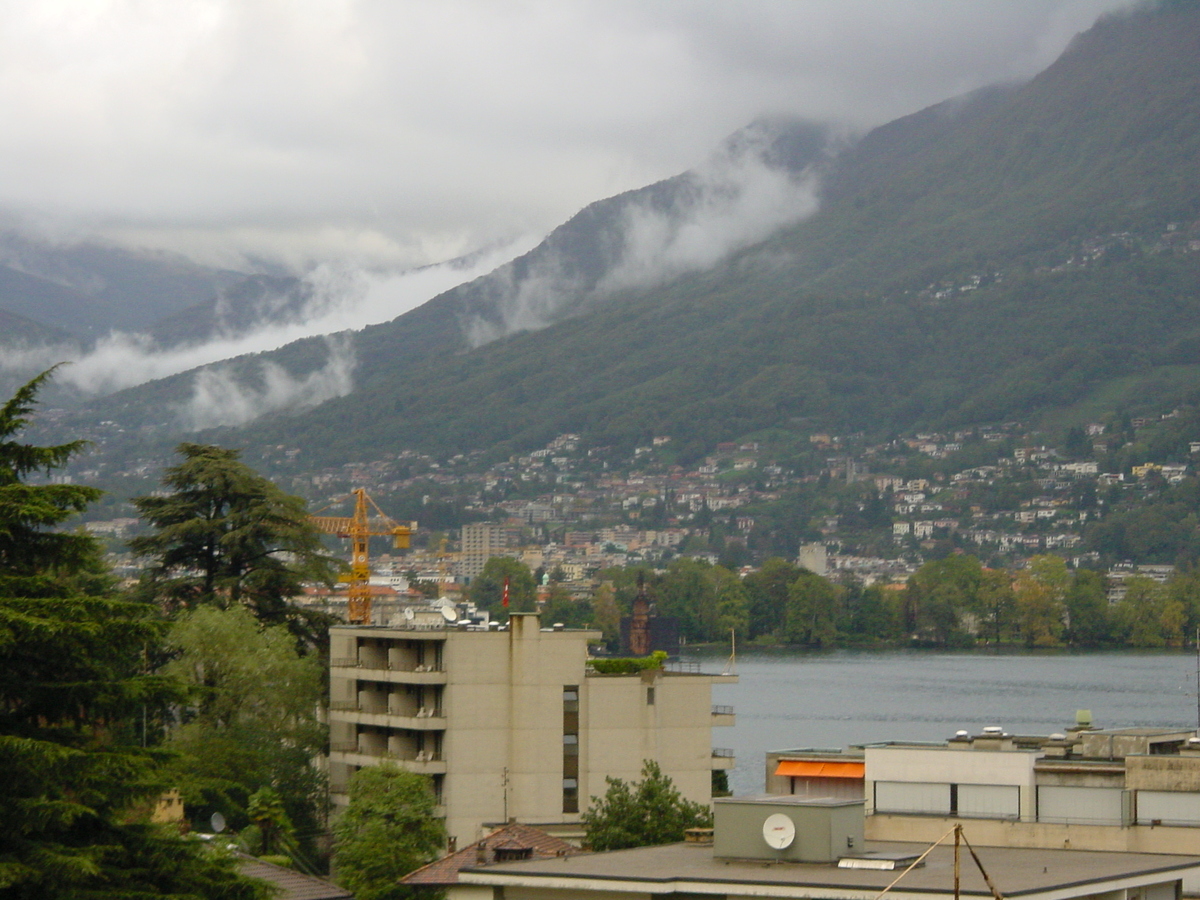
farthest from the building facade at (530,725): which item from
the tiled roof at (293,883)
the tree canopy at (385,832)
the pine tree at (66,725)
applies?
the pine tree at (66,725)

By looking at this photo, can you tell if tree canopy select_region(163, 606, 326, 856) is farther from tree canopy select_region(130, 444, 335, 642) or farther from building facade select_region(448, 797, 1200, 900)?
building facade select_region(448, 797, 1200, 900)

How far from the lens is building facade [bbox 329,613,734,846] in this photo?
2137 inches

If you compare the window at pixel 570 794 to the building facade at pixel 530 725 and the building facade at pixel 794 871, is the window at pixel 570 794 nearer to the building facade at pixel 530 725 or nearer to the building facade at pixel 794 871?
the building facade at pixel 530 725

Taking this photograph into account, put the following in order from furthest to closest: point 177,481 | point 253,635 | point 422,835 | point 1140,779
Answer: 1. point 177,481
2. point 253,635
3. point 422,835
4. point 1140,779

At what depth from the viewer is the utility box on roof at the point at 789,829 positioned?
2420 cm

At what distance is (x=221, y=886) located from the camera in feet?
69.4

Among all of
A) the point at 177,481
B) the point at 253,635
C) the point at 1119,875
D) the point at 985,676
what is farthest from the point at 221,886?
the point at 985,676

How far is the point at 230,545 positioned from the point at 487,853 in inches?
1218

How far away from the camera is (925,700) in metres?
138

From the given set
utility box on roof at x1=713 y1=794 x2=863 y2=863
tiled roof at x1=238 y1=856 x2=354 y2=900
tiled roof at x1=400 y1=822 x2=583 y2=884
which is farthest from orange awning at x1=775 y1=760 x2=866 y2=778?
utility box on roof at x1=713 y1=794 x2=863 y2=863

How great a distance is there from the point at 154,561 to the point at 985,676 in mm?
117090

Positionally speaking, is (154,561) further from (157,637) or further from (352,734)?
(157,637)

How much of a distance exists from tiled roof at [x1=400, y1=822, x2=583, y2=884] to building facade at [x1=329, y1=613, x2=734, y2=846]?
1046 cm

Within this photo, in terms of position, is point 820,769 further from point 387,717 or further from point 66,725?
point 387,717
